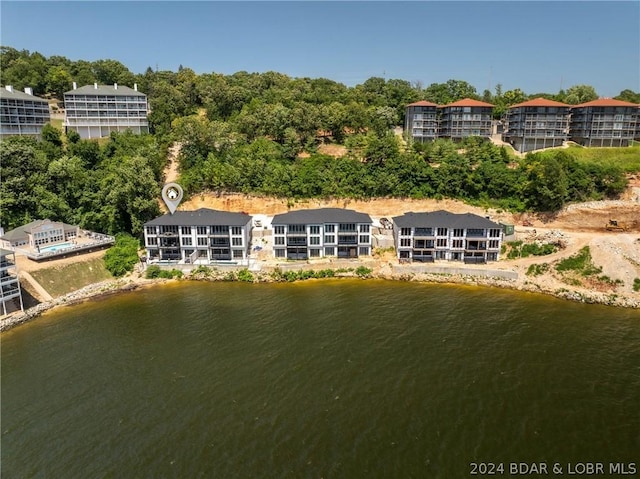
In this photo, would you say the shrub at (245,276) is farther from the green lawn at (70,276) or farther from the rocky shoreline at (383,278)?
the green lawn at (70,276)

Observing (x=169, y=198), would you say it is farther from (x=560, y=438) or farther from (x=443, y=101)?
(x=443, y=101)

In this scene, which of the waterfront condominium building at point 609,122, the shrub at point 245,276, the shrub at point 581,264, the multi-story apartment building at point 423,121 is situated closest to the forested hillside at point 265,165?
the multi-story apartment building at point 423,121

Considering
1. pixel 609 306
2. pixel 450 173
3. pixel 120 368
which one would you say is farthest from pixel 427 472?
pixel 450 173

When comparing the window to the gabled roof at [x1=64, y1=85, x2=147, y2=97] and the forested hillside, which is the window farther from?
the gabled roof at [x1=64, y1=85, x2=147, y2=97]

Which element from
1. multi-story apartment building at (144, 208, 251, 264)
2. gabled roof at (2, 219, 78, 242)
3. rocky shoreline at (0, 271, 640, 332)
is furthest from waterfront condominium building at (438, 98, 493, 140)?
gabled roof at (2, 219, 78, 242)

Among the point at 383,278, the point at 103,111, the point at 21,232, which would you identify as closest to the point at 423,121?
the point at 383,278

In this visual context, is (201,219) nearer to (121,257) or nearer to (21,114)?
(121,257)
